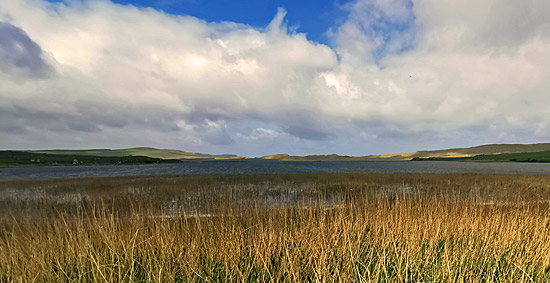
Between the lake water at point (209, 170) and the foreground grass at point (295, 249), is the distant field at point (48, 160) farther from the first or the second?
the foreground grass at point (295, 249)

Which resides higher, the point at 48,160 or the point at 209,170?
the point at 48,160

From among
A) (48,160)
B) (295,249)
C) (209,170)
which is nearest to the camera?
(295,249)

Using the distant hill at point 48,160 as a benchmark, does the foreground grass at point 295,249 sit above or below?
above

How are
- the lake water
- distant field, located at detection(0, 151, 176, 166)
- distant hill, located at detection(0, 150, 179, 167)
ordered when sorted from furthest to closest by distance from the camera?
distant field, located at detection(0, 151, 176, 166), distant hill, located at detection(0, 150, 179, 167), the lake water

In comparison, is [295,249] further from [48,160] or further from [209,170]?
[48,160]

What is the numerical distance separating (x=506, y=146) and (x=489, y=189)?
239m

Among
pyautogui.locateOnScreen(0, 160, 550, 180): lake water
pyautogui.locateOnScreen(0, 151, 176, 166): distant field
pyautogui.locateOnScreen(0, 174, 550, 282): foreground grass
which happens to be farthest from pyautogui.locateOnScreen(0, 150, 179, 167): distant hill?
pyautogui.locateOnScreen(0, 174, 550, 282): foreground grass

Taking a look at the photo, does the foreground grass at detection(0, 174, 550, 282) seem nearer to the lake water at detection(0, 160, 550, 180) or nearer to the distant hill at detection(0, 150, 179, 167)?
the lake water at detection(0, 160, 550, 180)

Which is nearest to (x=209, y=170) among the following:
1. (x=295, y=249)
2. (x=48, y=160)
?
(x=295, y=249)

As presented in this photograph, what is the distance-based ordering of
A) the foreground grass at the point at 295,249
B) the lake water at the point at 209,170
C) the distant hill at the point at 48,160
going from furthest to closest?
the distant hill at the point at 48,160
the lake water at the point at 209,170
the foreground grass at the point at 295,249

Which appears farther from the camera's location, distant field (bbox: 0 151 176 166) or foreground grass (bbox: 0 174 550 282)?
distant field (bbox: 0 151 176 166)

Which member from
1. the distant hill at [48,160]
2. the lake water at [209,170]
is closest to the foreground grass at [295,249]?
the lake water at [209,170]

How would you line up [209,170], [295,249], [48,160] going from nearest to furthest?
[295,249] → [209,170] → [48,160]

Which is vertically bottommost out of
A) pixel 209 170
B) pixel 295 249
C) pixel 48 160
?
pixel 209 170
